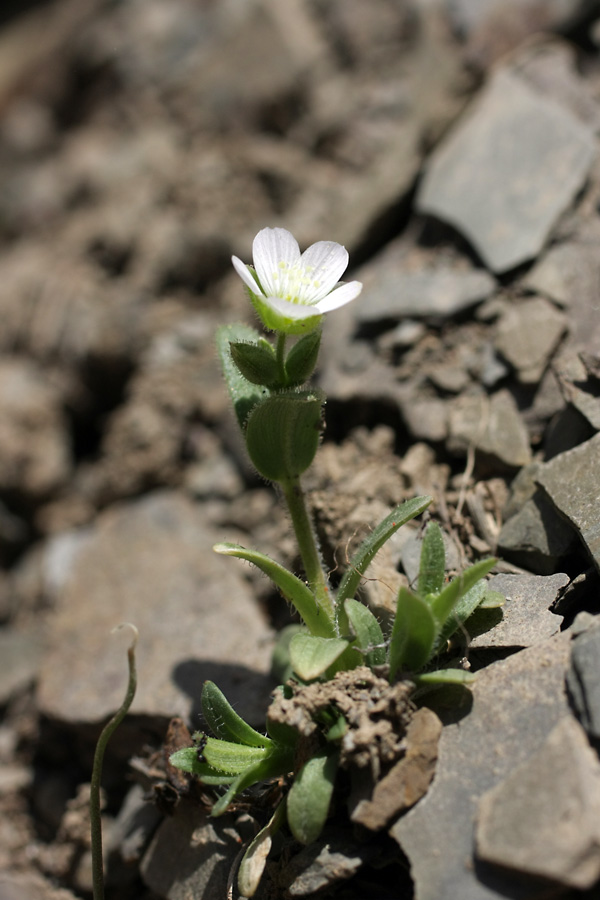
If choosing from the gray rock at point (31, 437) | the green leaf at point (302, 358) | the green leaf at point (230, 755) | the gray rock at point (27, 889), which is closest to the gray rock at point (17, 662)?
the gray rock at point (27, 889)

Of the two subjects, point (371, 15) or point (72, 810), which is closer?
point (72, 810)

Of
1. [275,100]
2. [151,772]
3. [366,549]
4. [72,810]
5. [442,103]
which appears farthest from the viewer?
[275,100]

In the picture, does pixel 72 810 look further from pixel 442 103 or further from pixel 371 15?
pixel 371 15

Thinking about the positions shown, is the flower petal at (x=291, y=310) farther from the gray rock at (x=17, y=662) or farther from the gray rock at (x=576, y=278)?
the gray rock at (x=17, y=662)

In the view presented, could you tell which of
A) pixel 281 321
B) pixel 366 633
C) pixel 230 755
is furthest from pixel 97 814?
pixel 281 321

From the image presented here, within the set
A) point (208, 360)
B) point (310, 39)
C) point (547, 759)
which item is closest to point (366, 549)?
point (547, 759)

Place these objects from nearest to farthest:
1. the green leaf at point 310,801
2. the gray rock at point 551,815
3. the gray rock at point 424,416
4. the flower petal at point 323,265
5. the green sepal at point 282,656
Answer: the gray rock at point 551,815 → the green leaf at point 310,801 → the flower petal at point 323,265 → the green sepal at point 282,656 → the gray rock at point 424,416

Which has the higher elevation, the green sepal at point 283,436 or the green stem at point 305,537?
the green sepal at point 283,436
